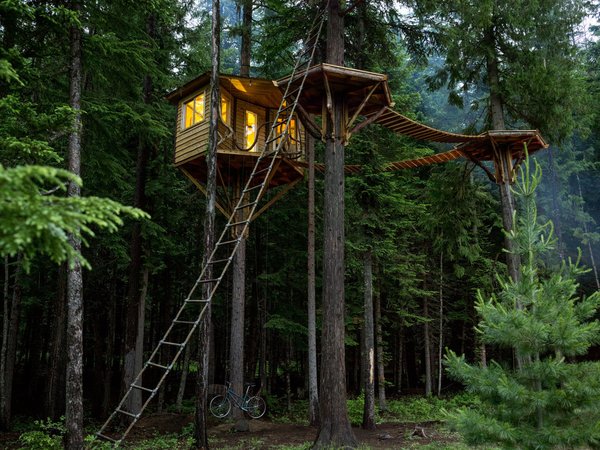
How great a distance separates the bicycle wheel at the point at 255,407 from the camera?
13.6 meters

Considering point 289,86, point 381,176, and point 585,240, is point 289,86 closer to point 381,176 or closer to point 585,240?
point 381,176

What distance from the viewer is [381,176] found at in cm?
1385

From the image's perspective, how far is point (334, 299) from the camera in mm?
8852

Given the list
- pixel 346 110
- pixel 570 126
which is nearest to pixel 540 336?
pixel 346 110

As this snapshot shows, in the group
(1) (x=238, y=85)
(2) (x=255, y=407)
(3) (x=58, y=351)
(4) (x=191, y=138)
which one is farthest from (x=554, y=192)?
(3) (x=58, y=351)

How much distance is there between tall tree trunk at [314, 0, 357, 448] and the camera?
844cm

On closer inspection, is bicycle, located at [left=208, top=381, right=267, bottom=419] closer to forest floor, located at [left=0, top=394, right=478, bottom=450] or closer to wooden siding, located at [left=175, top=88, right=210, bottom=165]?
forest floor, located at [left=0, top=394, right=478, bottom=450]

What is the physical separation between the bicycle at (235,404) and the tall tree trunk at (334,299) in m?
4.76

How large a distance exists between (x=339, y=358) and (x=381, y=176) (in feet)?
22.4

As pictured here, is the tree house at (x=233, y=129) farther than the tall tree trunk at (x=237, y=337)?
No

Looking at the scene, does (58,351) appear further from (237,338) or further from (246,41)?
(246,41)

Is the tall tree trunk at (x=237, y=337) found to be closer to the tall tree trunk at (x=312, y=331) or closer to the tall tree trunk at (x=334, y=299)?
the tall tree trunk at (x=312, y=331)

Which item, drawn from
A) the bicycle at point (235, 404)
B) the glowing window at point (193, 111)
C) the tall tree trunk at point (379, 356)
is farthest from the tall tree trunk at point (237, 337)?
the tall tree trunk at point (379, 356)

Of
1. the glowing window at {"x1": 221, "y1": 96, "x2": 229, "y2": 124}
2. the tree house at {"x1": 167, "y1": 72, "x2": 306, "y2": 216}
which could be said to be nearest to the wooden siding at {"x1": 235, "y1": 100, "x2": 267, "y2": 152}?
the tree house at {"x1": 167, "y1": 72, "x2": 306, "y2": 216}
